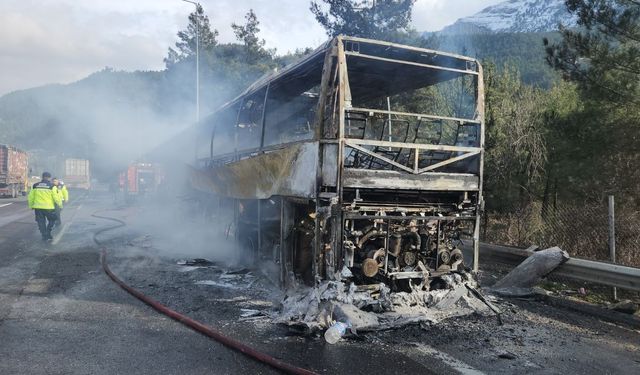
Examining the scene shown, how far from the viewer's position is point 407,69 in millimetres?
6031

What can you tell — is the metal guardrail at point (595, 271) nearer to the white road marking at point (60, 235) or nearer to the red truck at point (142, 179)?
the white road marking at point (60, 235)

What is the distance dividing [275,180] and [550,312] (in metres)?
3.83

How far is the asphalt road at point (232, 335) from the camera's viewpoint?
12.4 feet

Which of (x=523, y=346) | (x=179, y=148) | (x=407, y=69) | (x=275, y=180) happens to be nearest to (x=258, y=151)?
(x=275, y=180)

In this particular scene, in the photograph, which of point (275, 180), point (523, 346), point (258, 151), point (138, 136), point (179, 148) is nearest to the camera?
point (523, 346)

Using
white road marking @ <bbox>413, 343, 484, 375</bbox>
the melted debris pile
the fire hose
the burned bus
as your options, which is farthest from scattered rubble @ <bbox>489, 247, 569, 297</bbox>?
the fire hose

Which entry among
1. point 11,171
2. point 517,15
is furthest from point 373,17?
point 517,15

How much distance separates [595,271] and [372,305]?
306 cm

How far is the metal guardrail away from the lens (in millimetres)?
5336

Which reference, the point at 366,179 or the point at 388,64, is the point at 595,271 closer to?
the point at 366,179

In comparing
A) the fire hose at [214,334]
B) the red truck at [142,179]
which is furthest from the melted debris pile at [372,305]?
the red truck at [142,179]

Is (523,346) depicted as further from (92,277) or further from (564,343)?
(92,277)

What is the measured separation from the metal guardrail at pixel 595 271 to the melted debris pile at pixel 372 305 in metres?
1.61

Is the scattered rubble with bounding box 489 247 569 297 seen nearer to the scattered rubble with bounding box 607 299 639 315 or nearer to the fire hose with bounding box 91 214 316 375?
the scattered rubble with bounding box 607 299 639 315
